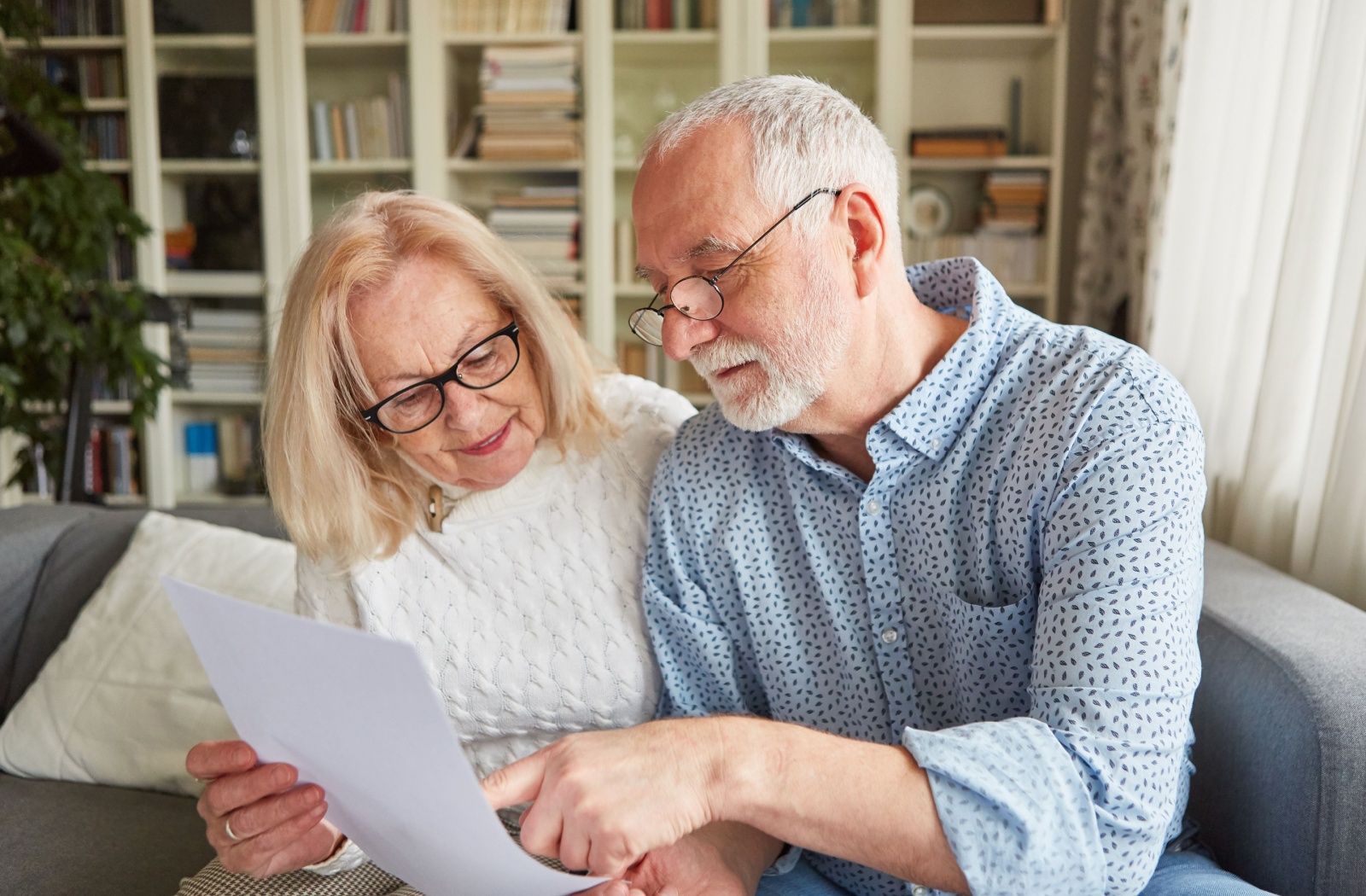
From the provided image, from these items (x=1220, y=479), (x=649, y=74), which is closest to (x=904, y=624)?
(x=1220, y=479)

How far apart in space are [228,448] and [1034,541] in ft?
11.2

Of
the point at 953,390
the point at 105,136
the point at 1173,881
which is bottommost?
the point at 1173,881

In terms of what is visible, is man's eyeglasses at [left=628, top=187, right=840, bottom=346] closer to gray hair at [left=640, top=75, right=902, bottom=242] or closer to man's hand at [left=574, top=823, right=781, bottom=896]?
gray hair at [left=640, top=75, right=902, bottom=242]

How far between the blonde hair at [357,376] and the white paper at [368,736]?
40 cm

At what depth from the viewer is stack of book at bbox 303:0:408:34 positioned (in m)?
3.47

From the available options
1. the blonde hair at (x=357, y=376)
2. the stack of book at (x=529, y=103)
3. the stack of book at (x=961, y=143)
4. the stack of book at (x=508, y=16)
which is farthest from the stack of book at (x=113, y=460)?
the stack of book at (x=961, y=143)

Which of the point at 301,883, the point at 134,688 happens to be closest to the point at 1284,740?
the point at 301,883

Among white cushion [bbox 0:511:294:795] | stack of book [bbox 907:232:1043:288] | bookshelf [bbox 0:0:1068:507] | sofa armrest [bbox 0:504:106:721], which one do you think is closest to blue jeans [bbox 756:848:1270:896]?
white cushion [bbox 0:511:294:795]

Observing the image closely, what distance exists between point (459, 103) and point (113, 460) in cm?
180

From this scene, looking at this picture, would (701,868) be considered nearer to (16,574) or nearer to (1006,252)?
(16,574)

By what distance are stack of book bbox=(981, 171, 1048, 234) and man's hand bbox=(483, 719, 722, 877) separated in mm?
2949

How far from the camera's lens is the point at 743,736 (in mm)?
771

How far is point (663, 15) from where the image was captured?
3.41 metres

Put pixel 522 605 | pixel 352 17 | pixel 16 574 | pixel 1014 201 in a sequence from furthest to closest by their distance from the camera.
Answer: pixel 352 17
pixel 1014 201
pixel 16 574
pixel 522 605
